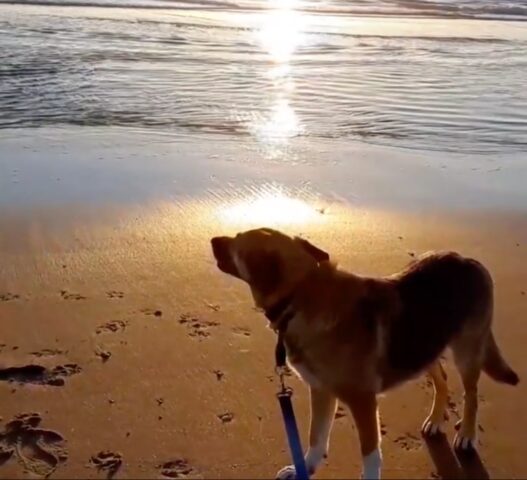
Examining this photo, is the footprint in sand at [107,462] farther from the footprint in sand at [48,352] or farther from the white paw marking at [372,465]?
the white paw marking at [372,465]

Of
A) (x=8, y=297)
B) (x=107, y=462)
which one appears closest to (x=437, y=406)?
(x=107, y=462)

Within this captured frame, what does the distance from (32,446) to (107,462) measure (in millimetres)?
427

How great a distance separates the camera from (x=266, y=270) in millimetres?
3600

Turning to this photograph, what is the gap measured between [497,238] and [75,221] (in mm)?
3851

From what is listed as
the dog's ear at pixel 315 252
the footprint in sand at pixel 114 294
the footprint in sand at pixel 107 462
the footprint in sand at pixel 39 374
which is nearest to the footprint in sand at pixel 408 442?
the dog's ear at pixel 315 252

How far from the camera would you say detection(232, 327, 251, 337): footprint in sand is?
17.9 ft

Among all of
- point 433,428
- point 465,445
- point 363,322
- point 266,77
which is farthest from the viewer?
point 266,77

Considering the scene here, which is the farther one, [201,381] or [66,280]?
[66,280]

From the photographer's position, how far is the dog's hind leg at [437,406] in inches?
177

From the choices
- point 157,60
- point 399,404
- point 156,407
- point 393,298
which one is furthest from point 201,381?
point 157,60

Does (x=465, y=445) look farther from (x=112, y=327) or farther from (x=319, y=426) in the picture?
(x=112, y=327)

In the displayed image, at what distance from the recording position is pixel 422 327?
4.04 metres

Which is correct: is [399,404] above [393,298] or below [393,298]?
below

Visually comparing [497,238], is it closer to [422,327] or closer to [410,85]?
[422,327]
